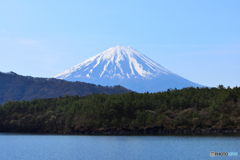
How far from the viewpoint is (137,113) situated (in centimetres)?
9519

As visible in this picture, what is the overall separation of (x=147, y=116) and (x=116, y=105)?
870 cm

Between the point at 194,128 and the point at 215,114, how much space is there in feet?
18.3

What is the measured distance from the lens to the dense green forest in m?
86.4

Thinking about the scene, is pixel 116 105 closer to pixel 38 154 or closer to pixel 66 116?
pixel 66 116

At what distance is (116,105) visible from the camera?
96.9 m

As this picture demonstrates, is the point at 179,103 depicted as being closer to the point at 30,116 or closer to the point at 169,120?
the point at 169,120

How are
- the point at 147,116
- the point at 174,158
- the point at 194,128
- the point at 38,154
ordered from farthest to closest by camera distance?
1. the point at 147,116
2. the point at 194,128
3. the point at 38,154
4. the point at 174,158

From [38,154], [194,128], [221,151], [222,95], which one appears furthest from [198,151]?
[222,95]

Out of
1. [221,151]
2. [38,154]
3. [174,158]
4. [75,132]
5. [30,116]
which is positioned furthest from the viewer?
[30,116]

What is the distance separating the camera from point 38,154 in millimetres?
52781

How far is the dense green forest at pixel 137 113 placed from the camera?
86438 millimetres

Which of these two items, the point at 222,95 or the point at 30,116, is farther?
the point at 30,116

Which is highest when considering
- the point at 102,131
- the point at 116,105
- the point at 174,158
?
the point at 116,105

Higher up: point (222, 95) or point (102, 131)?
point (222, 95)
